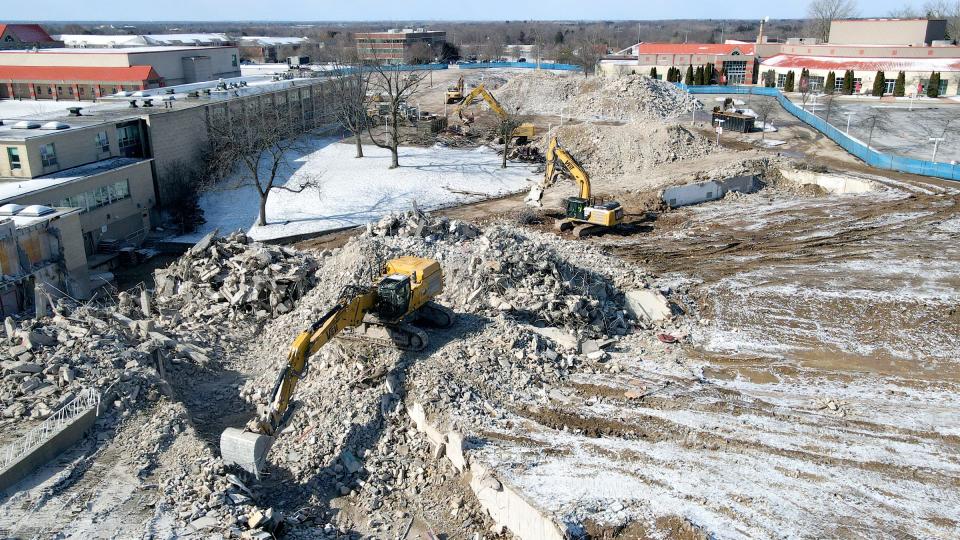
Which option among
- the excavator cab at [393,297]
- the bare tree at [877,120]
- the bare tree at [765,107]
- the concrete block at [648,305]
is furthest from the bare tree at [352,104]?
the bare tree at [877,120]

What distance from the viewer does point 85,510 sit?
40.6 feet

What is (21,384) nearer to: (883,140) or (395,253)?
(395,253)

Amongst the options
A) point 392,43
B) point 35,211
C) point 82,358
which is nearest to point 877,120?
point 35,211

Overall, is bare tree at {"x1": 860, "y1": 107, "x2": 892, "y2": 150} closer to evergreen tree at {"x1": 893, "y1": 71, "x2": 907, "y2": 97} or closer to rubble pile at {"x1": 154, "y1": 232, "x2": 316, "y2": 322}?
evergreen tree at {"x1": 893, "y1": 71, "x2": 907, "y2": 97}

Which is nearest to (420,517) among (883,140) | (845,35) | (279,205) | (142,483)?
(142,483)

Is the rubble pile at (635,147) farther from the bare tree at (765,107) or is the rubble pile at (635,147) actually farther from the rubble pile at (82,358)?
the rubble pile at (82,358)

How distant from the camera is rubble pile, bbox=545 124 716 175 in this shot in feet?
127

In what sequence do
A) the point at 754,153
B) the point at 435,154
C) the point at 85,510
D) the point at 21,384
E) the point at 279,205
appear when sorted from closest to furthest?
the point at 85,510, the point at 21,384, the point at 279,205, the point at 754,153, the point at 435,154

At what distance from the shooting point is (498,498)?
13.3 metres

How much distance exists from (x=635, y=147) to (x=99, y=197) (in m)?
26.0

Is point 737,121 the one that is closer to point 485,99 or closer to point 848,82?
point 485,99

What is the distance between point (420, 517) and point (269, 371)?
6.20 m


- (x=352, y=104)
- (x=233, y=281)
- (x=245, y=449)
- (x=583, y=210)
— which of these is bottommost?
(x=245, y=449)

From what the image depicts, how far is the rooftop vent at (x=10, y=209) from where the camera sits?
2342 centimetres
